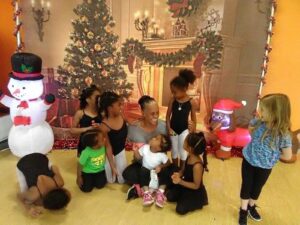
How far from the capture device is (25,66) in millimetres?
2246

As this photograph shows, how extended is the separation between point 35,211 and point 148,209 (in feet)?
2.44

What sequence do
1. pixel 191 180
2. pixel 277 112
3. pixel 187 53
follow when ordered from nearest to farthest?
pixel 277 112, pixel 191 180, pixel 187 53

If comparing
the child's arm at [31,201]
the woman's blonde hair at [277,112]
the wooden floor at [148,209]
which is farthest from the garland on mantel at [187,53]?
the child's arm at [31,201]

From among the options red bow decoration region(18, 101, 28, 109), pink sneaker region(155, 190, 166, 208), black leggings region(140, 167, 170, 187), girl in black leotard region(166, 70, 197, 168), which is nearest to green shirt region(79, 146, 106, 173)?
black leggings region(140, 167, 170, 187)

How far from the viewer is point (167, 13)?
2.73 meters

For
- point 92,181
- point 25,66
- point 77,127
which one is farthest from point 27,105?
point 92,181

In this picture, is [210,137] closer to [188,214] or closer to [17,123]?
[188,214]

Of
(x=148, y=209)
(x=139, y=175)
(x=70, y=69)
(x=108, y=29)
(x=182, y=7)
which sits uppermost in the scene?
(x=182, y=7)

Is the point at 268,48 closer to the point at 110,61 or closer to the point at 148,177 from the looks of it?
the point at 110,61

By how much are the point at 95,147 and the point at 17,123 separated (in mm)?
864

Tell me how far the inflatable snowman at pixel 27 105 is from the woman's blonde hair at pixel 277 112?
1772 millimetres

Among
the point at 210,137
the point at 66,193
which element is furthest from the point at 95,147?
the point at 210,137

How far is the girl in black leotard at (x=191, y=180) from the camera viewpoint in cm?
178

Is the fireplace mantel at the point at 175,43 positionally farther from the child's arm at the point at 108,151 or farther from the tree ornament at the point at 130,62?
the child's arm at the point at 108,151
